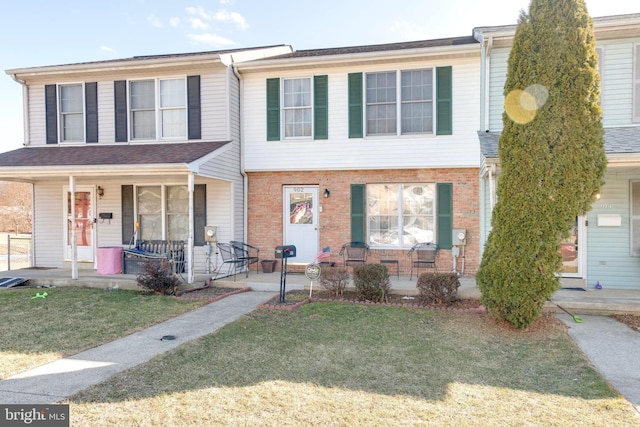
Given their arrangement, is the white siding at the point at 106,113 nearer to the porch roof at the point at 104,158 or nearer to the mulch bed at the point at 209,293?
the porch roof at the point at 104,158

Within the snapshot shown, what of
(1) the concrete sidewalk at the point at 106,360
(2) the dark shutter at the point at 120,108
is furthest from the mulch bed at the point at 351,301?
(2) the dark shutter at the point at 120,108

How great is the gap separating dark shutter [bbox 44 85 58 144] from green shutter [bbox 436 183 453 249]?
33.9ft

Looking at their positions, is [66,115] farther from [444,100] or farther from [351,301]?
[444,100]

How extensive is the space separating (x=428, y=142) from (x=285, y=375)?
7.06 meters

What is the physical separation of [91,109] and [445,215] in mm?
9597

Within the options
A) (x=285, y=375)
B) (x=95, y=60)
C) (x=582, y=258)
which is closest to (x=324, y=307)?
(x=285, y=375)

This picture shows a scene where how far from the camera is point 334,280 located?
820cm

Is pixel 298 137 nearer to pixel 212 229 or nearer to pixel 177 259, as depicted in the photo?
pixel 212 229

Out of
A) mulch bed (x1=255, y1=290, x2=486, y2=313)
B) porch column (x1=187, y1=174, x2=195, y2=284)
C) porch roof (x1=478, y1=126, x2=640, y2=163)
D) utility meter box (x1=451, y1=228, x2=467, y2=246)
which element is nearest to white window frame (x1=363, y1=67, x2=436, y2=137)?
porch roof (x1=478, y1=126, x2=640, y2=163)

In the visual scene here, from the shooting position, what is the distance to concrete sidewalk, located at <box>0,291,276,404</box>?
12.9ft

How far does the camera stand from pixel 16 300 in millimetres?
8242

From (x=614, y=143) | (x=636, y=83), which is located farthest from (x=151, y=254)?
(x=636, y=83)

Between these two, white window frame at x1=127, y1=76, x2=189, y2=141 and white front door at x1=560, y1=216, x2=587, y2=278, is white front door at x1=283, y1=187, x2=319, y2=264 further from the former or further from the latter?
white front door at x1=560, y1=216, x2=587, y2=278

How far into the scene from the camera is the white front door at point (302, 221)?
10727 mm
